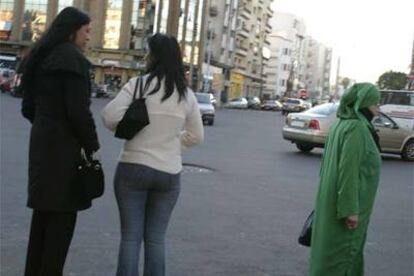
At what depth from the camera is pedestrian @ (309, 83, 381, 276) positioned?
425cm

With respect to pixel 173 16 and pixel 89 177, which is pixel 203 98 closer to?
pixel 89 177

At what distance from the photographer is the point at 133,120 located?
410cm

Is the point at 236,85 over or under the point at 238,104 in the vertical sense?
over

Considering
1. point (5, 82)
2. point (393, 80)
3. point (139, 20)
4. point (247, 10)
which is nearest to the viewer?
point (5, 82)

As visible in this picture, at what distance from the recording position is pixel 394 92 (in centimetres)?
2878

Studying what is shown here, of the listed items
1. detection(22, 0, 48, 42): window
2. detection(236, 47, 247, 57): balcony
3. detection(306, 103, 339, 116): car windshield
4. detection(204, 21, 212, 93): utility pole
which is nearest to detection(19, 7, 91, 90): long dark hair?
detection(306, 103, 339, 116): car windshield

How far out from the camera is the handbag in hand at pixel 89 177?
4078mm

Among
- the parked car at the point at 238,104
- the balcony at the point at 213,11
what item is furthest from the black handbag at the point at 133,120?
the balcony at the point at 213,11

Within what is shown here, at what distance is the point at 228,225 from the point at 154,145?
3802 mm

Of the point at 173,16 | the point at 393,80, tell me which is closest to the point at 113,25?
the point at 173,16

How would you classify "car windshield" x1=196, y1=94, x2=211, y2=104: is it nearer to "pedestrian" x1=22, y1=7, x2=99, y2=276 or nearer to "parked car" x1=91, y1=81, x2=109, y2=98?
"parked car" x1=91, y1=81, x2=109, y2=98

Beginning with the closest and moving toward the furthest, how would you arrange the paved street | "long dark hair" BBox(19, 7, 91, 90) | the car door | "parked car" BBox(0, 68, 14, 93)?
1. "long dark hair" BBox(19, 7, 91, 90)
2. the paved street
3. the car door
4. "parked car" BBox(0, 68, 14, 93)

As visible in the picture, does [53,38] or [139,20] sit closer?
[53,38]

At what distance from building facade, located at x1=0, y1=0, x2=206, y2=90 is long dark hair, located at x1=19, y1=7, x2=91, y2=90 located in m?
65.9
